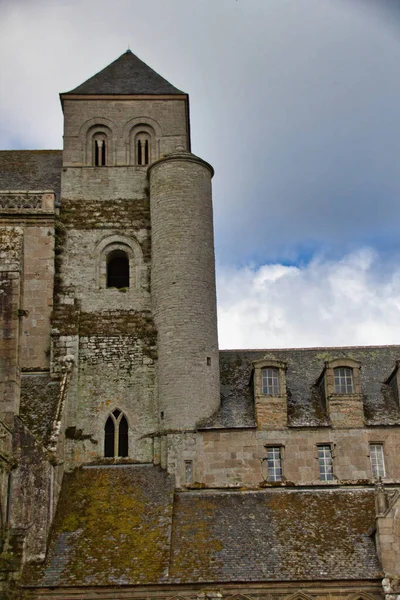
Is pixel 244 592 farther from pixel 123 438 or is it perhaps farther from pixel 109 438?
pixel 109 438

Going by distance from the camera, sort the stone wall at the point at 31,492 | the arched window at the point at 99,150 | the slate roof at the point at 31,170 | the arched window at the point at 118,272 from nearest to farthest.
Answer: the stone wall at the point at 31,492 → the arched window at the point at 118,272 → the slate roof at the point at 31,170 → the arched window at the point at 99,150

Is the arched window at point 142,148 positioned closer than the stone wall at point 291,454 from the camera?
Result: No

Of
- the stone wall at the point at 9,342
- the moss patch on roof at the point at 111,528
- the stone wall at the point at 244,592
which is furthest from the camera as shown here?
the stone wall at the point at 9,342

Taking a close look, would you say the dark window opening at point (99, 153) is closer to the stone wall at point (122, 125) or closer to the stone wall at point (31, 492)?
the stone wall at point (122, 125)

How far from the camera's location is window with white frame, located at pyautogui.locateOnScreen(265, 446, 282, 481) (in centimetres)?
3158

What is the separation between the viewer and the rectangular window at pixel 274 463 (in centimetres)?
3158

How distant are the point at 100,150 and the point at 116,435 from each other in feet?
41.7

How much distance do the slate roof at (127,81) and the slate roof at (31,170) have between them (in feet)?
11.0

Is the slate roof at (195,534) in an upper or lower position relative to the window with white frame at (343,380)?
lower

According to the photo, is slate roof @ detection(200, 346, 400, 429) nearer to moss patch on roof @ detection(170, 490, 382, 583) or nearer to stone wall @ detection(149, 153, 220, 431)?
stone wall @ detection(149, 153, 220, 431)

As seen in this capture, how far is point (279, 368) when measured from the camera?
32938mm

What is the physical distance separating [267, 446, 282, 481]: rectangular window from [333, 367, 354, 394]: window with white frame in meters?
3.15

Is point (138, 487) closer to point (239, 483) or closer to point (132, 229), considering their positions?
point (239, 483)

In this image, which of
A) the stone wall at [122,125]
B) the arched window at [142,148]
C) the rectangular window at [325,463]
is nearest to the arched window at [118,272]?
the stone wall at [122,125]
